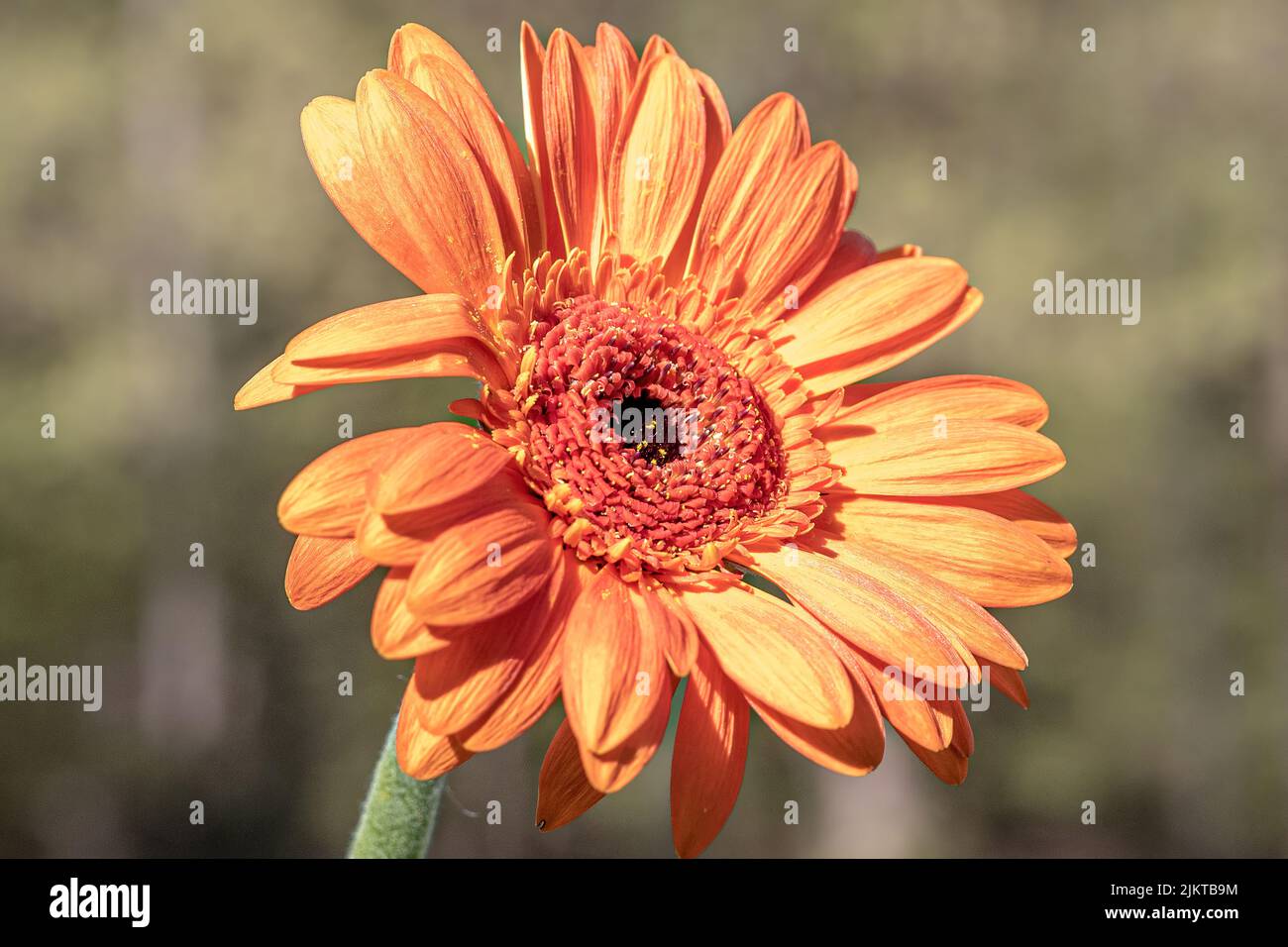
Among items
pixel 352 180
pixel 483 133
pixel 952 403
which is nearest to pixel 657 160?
pixel 483 133

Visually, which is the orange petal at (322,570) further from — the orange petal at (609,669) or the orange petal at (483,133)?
the orange petal at (483,133)

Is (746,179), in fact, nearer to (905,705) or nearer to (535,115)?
(535,115)

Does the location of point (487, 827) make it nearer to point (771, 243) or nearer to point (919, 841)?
point (919, 841)

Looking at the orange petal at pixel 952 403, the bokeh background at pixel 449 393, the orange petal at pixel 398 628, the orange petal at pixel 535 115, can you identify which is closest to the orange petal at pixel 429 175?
the orange petal at pixel 535 115

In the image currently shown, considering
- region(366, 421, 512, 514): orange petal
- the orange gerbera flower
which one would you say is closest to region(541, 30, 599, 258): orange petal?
the orange gerbera flower

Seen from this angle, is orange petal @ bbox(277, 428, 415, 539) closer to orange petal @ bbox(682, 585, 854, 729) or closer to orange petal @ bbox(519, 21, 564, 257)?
orange petal @ bbox(682, 585, 854, 729)

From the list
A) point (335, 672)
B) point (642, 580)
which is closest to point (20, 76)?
point (335, 672)
